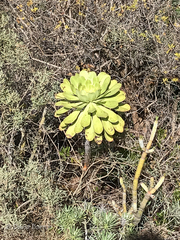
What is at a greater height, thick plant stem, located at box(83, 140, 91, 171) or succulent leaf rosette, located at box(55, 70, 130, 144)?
succulent leaf rosette, located at box(55, 70, 130, 144)

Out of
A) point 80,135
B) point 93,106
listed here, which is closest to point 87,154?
point 80,135

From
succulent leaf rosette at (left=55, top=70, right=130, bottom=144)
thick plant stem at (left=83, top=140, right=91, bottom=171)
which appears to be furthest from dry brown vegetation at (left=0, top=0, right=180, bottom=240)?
succulent leaf rosette at (left=55, top=70, right=130, bottom=144)

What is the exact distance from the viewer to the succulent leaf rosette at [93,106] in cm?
144

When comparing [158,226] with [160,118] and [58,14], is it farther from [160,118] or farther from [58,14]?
[58,14]

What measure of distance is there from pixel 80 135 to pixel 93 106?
470 millimetres

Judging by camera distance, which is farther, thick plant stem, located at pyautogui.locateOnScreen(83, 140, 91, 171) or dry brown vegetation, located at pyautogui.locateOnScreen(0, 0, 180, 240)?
thick plant stem, located at pyautogui.locateOnScreen(83, 140, 91, 171)

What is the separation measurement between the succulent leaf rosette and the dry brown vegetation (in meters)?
0.24

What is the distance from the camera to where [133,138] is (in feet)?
6.18

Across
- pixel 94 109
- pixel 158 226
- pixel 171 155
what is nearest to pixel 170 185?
pixel 171 155

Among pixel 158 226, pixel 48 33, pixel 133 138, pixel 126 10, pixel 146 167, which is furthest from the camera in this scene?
pixel 48 33

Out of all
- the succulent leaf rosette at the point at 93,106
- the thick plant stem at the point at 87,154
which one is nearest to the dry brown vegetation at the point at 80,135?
the thick plant stem at the point at 87,154

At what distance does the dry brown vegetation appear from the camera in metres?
1.47

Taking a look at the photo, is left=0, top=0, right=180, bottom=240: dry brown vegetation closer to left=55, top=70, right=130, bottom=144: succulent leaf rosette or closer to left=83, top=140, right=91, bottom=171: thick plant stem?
left=83, top=140, right=91, bottom=171: thick plant stem

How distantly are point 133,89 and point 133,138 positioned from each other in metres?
0.43
